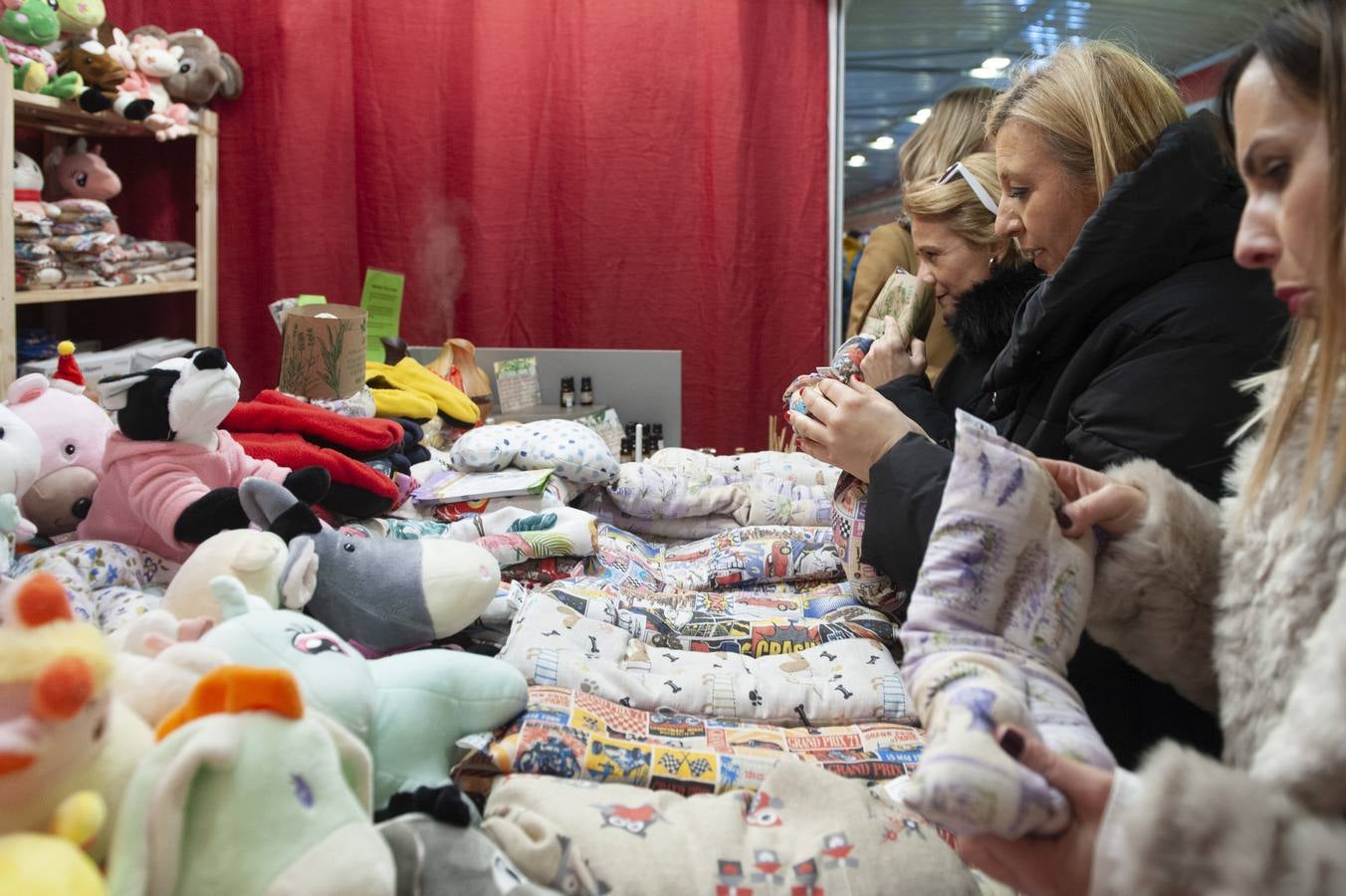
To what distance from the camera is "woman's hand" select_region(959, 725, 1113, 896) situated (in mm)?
688

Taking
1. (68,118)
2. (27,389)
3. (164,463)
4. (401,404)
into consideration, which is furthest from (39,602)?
(68,118)

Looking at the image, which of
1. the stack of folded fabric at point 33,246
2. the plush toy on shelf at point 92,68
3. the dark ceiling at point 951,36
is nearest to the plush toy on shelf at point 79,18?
the plush toy on shelf at point 92,68

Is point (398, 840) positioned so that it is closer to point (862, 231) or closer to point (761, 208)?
point (761, 208)

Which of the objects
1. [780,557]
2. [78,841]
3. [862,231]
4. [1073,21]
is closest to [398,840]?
[78,841]

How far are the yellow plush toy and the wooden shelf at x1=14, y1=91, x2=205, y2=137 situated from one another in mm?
2020

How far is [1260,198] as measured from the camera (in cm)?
73

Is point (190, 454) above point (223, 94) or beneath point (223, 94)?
beneath

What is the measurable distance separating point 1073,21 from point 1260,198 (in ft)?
9.31

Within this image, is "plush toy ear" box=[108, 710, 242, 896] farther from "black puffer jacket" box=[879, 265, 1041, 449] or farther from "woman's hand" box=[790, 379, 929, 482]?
"black puffer jacket" box=[879, 265, 1041, 449]

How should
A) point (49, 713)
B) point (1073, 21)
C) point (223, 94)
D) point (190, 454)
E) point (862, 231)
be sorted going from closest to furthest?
1. point (49, 713)
2. point (190, 454)
3. point (223, 94)
4. point (1073, 21)
5. point (862, 231)

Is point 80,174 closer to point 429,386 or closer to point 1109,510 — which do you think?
point 429,386

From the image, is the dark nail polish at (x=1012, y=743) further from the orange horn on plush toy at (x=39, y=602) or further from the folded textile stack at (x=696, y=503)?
the folded textile stack at (x=696, y=503)

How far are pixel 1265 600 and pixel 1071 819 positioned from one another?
22cm

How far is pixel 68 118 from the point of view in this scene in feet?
8.20
